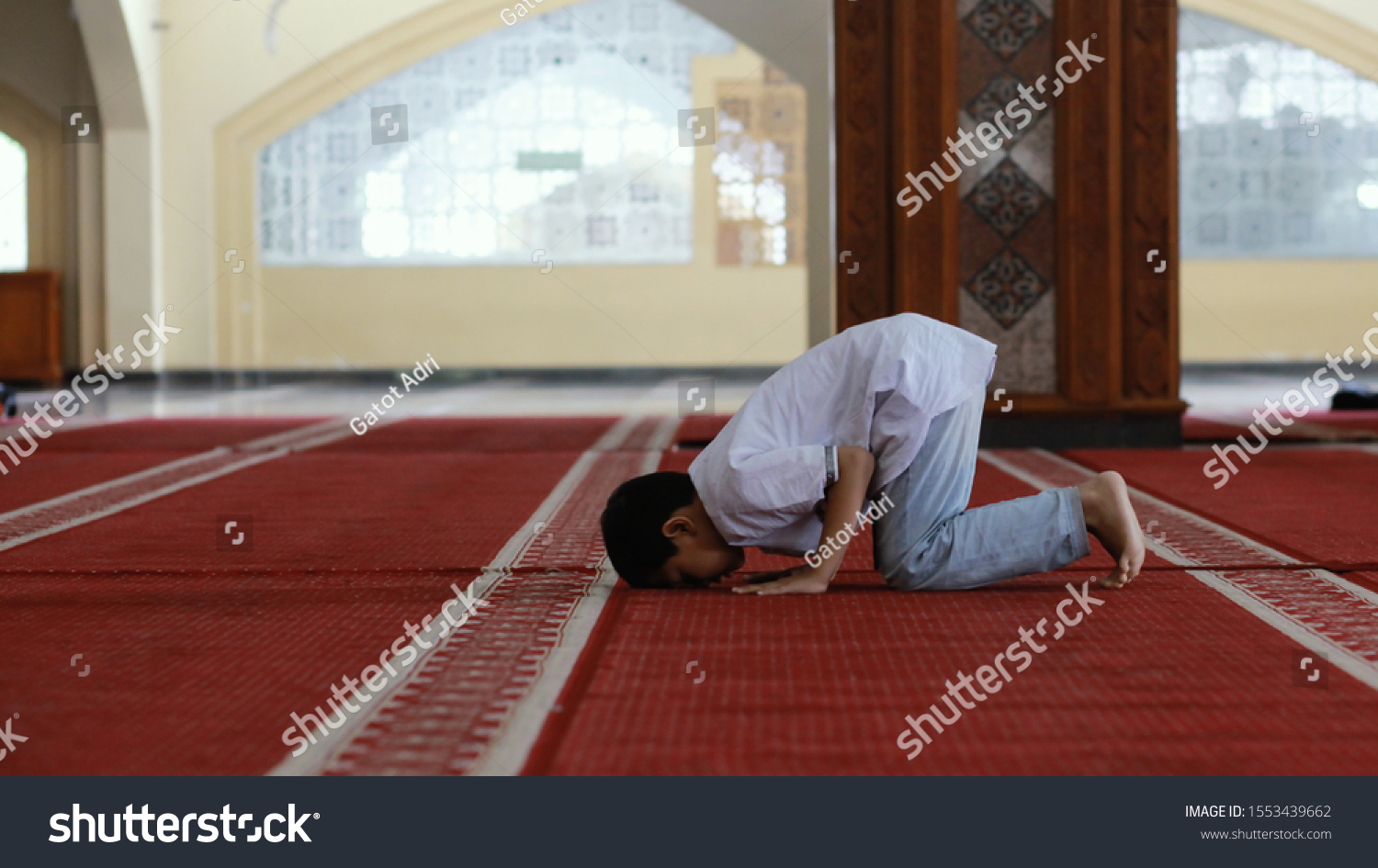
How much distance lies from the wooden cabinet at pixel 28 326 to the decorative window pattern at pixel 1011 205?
7268 millimetres

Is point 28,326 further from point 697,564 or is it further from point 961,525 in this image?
point 961,525

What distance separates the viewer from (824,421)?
1861mm

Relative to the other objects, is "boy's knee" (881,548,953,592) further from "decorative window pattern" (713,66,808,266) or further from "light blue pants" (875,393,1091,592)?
"decorative window pattern" (713,66,808,266)

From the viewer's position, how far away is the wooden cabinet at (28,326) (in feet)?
30.8

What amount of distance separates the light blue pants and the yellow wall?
881 cm

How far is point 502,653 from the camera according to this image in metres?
1.56

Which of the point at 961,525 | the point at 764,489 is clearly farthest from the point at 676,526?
the point at 961,525

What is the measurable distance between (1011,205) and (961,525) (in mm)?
2520

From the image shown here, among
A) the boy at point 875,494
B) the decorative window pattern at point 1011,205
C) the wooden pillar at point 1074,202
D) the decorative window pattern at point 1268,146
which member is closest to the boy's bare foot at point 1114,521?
the boy at point 875,494

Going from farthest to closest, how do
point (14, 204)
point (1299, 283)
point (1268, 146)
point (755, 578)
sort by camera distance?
point (1268, 146) → point (1299, 283) → point (14, 204) → point (755, 578)

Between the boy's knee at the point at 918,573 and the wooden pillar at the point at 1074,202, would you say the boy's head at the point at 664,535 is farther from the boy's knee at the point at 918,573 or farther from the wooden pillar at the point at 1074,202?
the wooden pillar at the point at 1074,202

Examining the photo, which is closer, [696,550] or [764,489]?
[764,489]

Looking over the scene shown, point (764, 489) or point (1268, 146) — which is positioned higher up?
point (1268, 146)

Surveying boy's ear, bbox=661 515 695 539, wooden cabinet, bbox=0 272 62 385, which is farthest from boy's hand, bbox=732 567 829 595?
wooden cabinet, bbox=0 272 62 385
